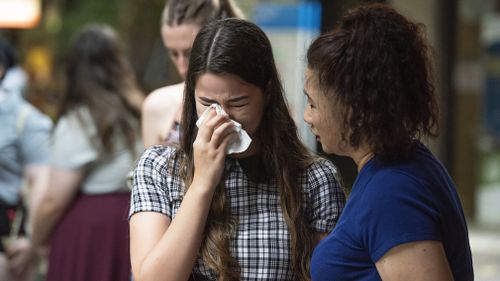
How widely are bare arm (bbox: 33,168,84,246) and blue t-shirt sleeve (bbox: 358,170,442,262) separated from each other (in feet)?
9.05

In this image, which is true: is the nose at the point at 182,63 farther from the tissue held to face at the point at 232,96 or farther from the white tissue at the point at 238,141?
the white tissue at the point at 238,141

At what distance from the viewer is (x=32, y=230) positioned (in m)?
5.04

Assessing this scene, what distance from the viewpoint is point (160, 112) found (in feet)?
11.8

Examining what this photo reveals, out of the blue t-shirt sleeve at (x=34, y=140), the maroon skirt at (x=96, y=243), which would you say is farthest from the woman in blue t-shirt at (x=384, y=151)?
the blue t-shirt sleeve at (x=34, y=140)

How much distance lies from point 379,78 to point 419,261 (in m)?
0.43

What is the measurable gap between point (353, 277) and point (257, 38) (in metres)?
0.73

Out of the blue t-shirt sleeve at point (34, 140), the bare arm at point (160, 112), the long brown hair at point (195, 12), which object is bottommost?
the blue t-shirt sleeve at point (34, 140)

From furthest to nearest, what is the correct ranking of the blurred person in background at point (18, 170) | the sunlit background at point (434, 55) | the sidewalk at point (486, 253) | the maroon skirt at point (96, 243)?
the sidewalk at point (486, 253), the sunlit background at point (434, 55), the blurred person in background at point (18, 170), the maroon skirt at point (96, 243)

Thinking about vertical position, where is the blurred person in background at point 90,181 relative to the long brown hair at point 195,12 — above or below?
below

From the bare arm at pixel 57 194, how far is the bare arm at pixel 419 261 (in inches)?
112

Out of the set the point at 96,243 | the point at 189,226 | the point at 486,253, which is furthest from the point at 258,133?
the point at 486,253

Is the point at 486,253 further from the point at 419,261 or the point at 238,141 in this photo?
the point at 419,261

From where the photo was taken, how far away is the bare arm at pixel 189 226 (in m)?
2.45

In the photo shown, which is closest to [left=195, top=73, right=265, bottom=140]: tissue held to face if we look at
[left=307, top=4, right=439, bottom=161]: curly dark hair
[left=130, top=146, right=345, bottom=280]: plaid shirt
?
[left=130, top=146, right=345, bottom=280]: plaid shirt
